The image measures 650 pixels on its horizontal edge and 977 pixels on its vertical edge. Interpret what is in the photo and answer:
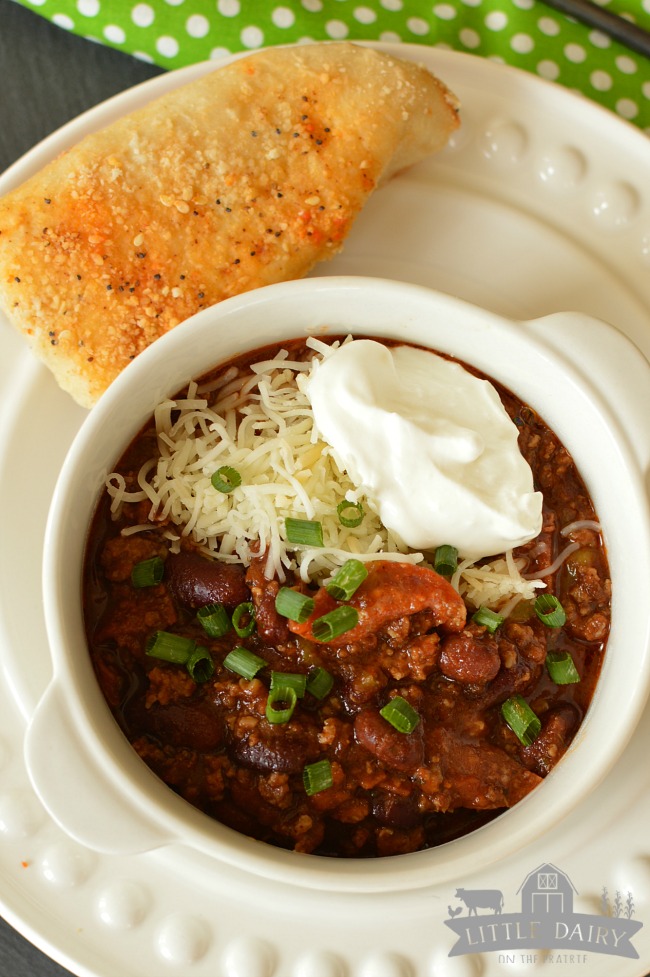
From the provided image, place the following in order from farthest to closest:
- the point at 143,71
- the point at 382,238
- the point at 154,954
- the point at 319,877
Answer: the point at 143,71 < the point at 382,238 < the point at 154,954 < the point at 319,877

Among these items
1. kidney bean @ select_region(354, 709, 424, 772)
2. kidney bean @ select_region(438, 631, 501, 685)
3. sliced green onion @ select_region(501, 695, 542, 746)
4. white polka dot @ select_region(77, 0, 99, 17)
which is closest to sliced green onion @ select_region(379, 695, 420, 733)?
kidney bean @ select_region(354, 709, 424, 772)

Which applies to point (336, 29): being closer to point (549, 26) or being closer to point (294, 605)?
point (549, 26)

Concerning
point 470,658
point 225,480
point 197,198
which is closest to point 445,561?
point 470,658

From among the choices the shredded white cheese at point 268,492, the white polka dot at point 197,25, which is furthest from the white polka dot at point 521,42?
the shredded white cheese at point 268,492

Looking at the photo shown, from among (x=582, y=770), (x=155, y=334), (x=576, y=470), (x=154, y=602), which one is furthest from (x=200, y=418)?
(x=582, y=770)

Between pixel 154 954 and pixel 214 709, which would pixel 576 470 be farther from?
pixel 154 954
